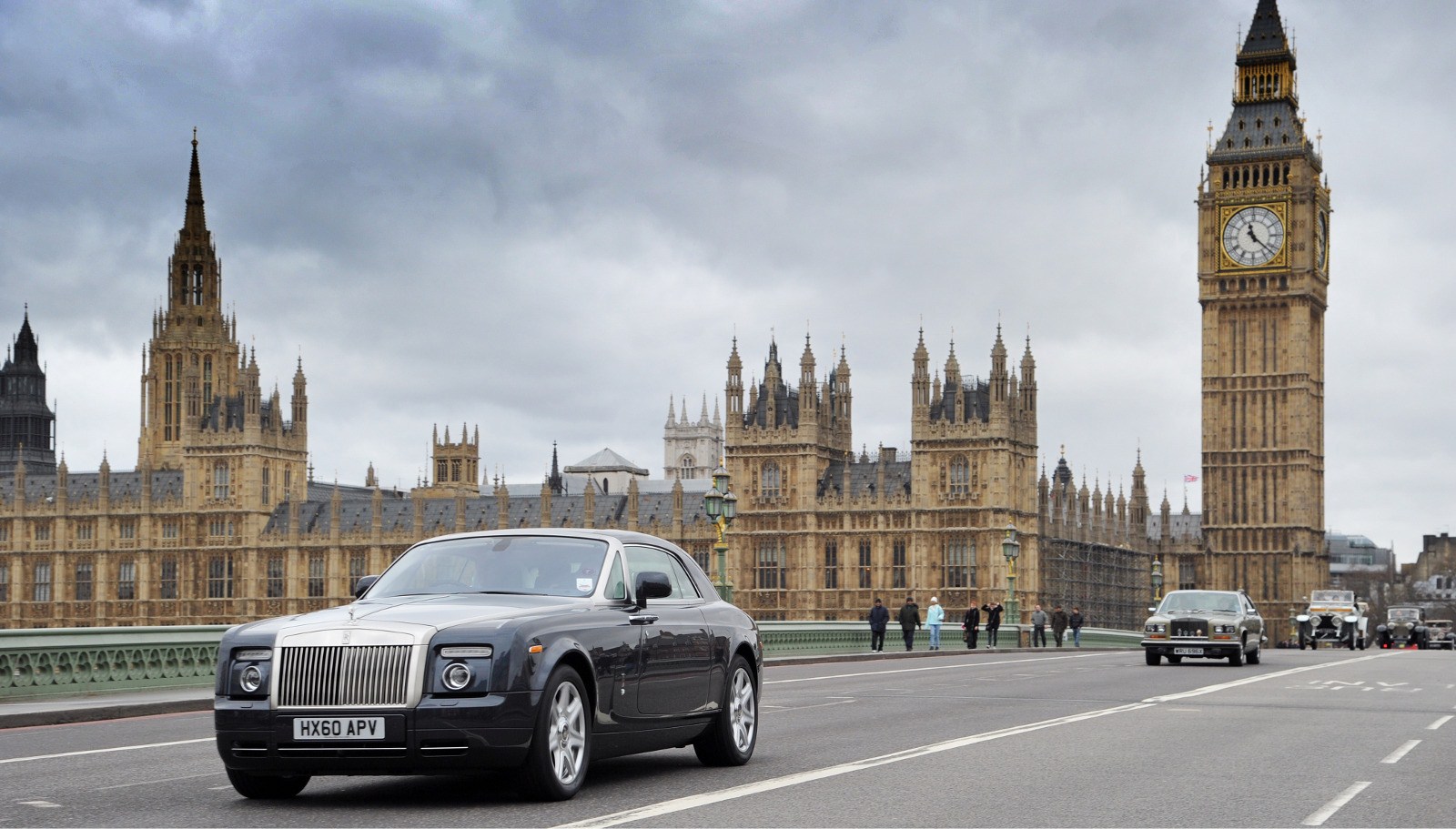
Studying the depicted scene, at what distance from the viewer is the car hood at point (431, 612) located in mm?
10453

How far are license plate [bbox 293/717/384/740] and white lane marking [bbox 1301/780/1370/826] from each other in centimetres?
496

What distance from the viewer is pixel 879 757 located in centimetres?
1370

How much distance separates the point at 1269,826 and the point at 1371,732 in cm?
748

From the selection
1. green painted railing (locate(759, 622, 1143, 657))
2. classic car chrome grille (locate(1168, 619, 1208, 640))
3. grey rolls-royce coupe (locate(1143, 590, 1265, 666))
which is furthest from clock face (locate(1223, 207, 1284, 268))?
classic car chrome grille (locate(1168, 619, 1208, 640))

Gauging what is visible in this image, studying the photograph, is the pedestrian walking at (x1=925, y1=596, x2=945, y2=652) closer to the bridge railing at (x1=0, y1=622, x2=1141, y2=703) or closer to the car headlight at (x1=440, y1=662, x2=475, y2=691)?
the bridge railing at (x1=0, y1=622, x2=1141, y2=703)

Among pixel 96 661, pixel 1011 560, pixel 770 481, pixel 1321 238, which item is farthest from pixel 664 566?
pixel 1321 238

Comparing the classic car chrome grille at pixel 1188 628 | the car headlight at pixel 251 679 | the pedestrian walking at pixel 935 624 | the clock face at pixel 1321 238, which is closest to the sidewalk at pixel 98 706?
the car headlight at pixel 251 679

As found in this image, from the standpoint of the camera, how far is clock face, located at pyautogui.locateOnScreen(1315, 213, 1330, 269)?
349 ft

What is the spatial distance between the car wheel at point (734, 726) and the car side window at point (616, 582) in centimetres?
142

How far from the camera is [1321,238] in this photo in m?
108

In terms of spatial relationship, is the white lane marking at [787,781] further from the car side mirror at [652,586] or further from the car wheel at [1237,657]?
the car wheel at [1237,657]

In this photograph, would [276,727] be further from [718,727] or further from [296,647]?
[718,727]

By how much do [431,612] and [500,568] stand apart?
3.55 ft

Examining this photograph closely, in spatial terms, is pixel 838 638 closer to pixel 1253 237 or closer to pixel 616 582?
pixel 616 582
